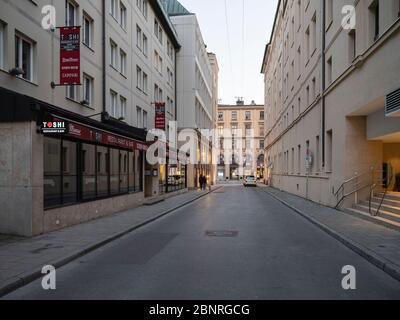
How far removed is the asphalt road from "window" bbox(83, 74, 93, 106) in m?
7.71

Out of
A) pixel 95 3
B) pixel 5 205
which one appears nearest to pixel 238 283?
pixel 5 205

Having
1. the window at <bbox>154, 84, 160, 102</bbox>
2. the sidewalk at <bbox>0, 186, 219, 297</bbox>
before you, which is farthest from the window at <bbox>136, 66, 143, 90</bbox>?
the sidewalk at <bbox>0, 186, 219, 297</bbox>

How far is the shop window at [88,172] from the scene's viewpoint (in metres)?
14.7

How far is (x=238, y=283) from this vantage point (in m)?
6.48

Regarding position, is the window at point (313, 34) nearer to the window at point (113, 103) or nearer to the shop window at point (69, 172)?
the window at point (113, 103)

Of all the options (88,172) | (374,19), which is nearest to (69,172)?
(88,172)

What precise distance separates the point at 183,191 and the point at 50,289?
31.8 m

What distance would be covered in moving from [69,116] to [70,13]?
18.8 ft

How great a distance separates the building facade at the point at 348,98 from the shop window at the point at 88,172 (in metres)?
9.93

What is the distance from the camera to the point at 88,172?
15203 millimetres

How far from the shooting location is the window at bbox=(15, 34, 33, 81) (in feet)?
40.6

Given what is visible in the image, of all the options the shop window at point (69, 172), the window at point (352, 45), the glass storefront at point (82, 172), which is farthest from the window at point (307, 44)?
the shop window at point (69, 172)

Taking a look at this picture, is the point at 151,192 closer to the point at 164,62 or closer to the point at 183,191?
the point at 183,191

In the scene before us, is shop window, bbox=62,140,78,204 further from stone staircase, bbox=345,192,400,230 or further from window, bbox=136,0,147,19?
window, bbox=136,0,147,19
